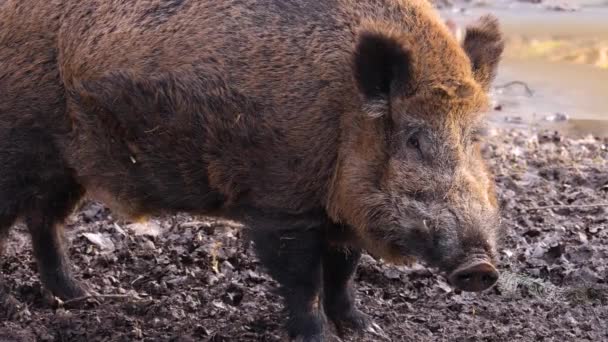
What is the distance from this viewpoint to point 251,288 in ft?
21.4

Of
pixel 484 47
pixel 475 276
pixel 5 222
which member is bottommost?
pixel 5 222

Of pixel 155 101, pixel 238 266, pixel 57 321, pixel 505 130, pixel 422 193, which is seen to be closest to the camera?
pixel 422 193

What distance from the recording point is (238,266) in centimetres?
679

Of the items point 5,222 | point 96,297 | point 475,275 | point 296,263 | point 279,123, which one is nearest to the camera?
point 475,275

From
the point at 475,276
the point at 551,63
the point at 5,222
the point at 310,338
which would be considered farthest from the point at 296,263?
the point at 551,63

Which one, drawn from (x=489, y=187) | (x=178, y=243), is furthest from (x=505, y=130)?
(x=489, y=187)

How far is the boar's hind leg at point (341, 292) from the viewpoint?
5.86 metres

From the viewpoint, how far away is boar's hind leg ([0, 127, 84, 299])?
5781 mm

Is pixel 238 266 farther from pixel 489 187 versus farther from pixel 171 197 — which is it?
pixel 489 187

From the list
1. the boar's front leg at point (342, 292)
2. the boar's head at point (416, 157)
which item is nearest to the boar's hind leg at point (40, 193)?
the boar's front leg at point (342, 292)

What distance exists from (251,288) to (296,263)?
3.75 ft

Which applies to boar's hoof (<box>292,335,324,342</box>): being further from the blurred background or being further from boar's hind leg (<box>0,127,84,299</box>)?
the blurred background

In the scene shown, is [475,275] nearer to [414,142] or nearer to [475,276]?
[475,276]

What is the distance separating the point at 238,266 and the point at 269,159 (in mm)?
1620
